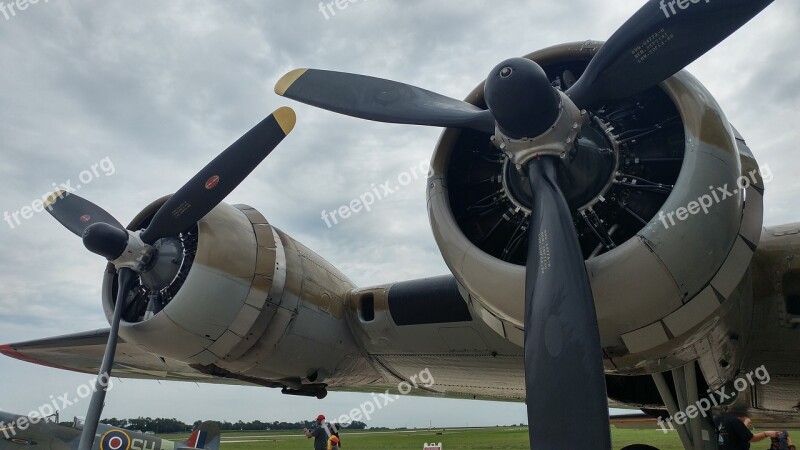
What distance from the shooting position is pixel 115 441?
12.7m

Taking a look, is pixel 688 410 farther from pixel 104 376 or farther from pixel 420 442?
pixel 420 442

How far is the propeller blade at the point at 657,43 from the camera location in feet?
12.5

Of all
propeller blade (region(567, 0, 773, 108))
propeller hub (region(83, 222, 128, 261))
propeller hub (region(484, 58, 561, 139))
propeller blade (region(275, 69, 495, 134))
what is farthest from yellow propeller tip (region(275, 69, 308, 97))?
propeller hub (region(83, 222, 128, 261))

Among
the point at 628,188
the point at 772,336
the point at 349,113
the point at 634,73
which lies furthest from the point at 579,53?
the point at 772,336

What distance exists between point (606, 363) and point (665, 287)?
0.95 meters

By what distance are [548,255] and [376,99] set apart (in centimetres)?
215

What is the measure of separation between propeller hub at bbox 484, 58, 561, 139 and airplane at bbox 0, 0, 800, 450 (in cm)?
1

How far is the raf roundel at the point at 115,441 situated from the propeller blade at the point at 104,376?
24.3 feet

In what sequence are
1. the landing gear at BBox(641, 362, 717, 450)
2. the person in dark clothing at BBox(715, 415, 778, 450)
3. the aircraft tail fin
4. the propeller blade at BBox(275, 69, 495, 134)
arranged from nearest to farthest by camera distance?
the propeller blade at BBox(275, 69, 495, 134)
the landing gear at BBox(641, 362, 717, 450)
the person in dark clothing at BBox(715, 415, 778, 450)
the aircraft tail fin

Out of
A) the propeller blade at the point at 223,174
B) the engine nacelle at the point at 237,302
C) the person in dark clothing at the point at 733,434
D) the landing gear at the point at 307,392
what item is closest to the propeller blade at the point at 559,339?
the propeller blade at the point at 223,174

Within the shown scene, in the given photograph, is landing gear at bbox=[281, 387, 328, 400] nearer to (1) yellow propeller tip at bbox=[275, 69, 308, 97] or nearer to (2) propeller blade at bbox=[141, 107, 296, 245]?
(2) propeller blade at bbox=[141, 107, 296, 245]

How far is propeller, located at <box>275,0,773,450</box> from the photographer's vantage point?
11.1ft

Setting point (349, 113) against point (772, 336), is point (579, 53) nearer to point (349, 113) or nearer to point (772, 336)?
point (349, 113)

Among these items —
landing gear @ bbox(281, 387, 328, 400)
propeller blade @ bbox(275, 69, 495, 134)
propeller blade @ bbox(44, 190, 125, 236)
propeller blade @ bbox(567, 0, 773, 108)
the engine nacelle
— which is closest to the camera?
propeller blade @ bbox(567, 0, 773, 108)
